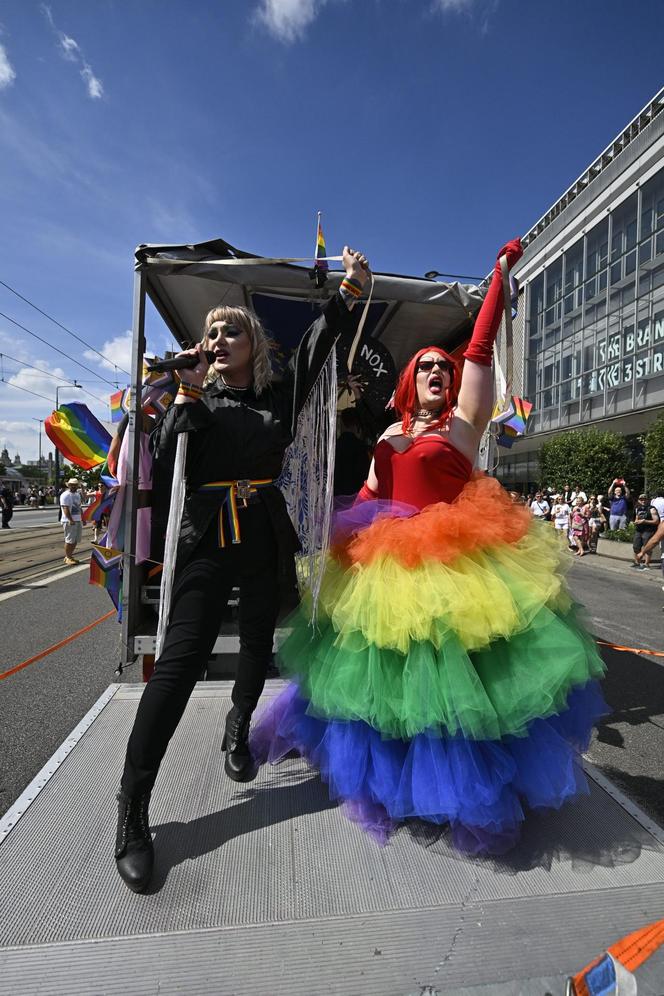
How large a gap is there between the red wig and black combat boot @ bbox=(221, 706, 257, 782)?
54.2 inches

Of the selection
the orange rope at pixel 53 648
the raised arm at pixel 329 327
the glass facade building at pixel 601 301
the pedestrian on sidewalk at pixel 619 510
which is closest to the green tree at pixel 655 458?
the pedestrian on sidewalk at pixel 619 510

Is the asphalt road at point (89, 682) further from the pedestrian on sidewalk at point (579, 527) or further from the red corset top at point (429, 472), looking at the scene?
the pedestrian on sidewalk at point (579, 527)

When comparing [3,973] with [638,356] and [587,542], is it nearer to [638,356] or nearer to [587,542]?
[587,542]

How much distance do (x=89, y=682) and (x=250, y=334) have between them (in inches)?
130

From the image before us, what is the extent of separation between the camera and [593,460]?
63.1 feet

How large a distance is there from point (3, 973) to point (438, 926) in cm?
111

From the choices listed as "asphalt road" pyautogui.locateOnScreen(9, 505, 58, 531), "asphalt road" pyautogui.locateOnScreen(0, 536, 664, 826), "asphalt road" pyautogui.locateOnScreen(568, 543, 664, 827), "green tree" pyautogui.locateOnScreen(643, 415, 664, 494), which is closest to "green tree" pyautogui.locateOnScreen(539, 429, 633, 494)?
"green tree" pyautogui.locateOnScreen(643, 415, 664, 494)

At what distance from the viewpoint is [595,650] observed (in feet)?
6.06

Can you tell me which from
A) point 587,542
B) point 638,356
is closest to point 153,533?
point 587,542

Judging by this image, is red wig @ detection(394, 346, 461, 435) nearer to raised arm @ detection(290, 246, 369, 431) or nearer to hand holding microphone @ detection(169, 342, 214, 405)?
raised arm @ detection(290, 246, 369, 431)

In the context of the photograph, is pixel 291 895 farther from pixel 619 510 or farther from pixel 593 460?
pixel 593 460

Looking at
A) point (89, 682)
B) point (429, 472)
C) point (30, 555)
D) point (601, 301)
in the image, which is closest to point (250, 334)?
point (429, 472)

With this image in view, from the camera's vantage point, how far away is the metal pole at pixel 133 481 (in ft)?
8.59

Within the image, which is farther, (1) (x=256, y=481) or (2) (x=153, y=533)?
(2) (x=153, y=533)
